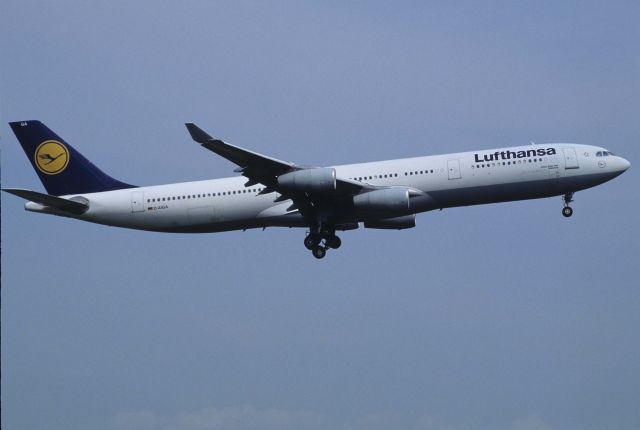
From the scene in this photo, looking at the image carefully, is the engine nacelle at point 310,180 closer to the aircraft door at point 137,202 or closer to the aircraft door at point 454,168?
the aircraft door at point 454,168

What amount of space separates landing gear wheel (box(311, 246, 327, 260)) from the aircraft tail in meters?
10.5

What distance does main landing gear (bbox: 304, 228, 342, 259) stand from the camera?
51.1 m

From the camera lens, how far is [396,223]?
5303 centimetres

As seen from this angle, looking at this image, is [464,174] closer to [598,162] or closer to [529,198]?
[529,198]

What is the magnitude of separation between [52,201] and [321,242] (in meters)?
13.8

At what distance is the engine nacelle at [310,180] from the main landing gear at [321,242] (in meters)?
4.16

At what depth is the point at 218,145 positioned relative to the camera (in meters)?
45.2

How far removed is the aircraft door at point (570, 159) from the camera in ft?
161

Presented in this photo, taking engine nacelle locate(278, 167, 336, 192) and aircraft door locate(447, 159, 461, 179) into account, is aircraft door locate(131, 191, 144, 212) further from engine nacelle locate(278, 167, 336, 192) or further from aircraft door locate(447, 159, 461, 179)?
aircraft door locate(447, 159, 461, 179)

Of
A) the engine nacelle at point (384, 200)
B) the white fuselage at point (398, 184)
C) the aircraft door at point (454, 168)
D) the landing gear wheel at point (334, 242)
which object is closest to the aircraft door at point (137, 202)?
the white fuselage at point (398, 184)

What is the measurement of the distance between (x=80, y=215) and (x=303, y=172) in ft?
43.6

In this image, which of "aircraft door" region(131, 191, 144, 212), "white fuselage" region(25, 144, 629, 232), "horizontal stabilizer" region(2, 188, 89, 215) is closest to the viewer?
"white fuselage" region(25, 144, 629, 232)

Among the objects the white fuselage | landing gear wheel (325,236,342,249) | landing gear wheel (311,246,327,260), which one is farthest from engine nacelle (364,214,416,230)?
the white fuselage

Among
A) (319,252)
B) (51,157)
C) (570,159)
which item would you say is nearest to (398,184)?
(319,252)
